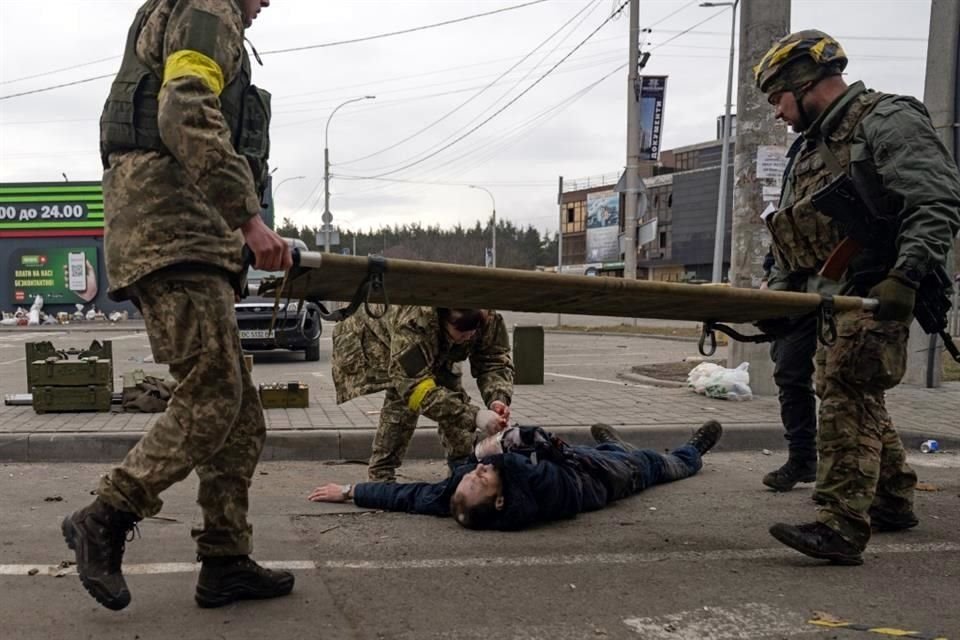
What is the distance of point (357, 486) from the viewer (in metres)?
4.41

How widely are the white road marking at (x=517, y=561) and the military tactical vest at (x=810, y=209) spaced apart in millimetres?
1283

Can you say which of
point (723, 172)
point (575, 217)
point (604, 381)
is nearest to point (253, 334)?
point (604, 381)

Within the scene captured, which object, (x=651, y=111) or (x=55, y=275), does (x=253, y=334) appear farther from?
(x=55, y=275)

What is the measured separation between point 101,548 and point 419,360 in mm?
1930

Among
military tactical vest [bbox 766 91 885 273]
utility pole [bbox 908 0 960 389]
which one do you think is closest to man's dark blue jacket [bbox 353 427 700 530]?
military tactical vest [bbox 766 91 885 273]

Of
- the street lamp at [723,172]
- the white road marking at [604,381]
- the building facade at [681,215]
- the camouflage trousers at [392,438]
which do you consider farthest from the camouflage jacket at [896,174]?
the building facade at [681,215]

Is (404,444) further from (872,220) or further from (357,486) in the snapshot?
(872,220)

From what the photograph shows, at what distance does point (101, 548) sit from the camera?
105 inches

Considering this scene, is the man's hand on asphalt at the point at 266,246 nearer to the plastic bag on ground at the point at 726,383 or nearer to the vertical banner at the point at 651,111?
the plastic bag on ground at the point at 726,383

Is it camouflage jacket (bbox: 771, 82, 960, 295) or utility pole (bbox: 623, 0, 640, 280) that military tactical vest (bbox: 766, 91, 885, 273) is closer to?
camouflage jacket (bbox: 771, 82, 960, 295)

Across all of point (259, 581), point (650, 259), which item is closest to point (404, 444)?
point (259, 581)

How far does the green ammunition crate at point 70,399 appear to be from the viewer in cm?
670

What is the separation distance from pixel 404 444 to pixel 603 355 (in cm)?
996

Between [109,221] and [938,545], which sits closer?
[109,221]
